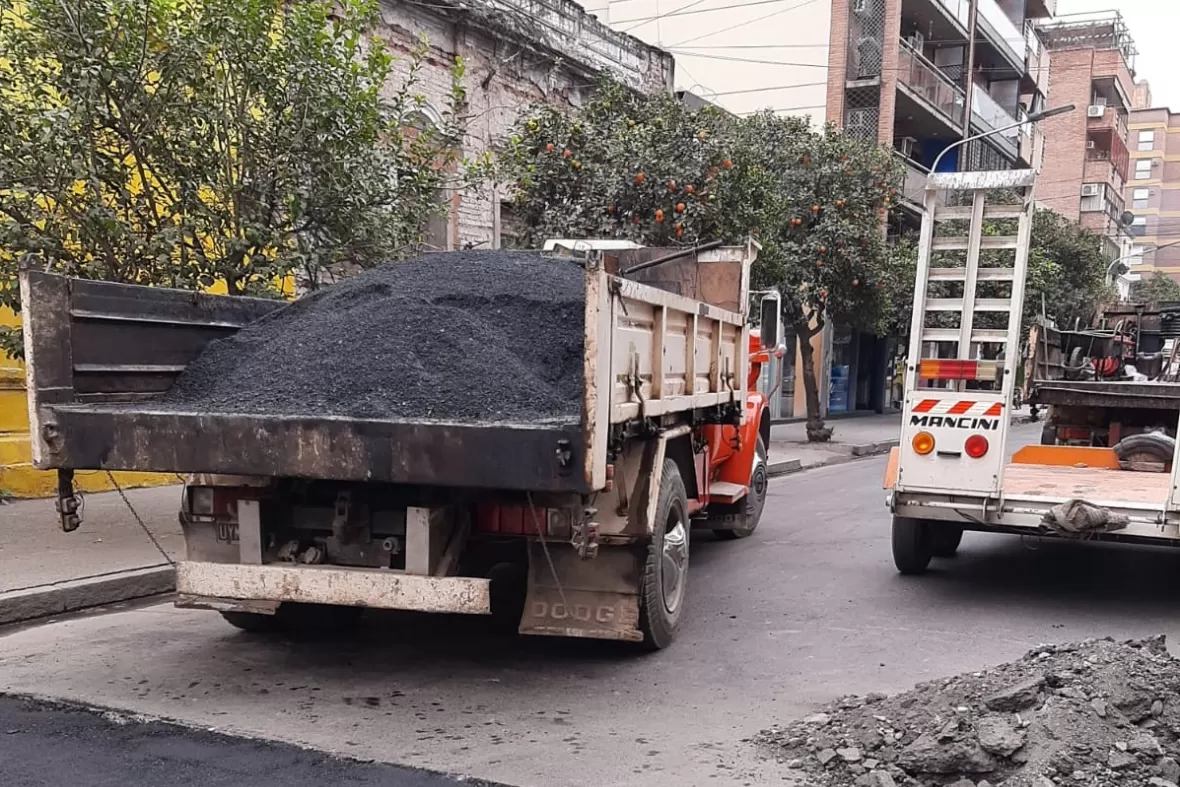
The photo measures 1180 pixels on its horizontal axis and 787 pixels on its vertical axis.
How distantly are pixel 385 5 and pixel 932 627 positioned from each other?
11.4 m

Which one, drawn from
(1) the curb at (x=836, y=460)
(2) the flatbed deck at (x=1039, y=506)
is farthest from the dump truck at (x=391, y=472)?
(1) the curb at (x=836, y=460)

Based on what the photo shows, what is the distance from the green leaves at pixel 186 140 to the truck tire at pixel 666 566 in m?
3.87

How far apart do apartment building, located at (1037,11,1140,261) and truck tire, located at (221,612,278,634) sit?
5574cm

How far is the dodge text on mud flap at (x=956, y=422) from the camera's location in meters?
6.17

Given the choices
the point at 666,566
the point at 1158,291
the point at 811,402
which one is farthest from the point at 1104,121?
the point at 666,566

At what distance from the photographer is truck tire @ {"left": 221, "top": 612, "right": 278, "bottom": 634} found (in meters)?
5.53

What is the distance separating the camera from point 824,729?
409cm

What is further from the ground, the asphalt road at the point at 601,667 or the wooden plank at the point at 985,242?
the wooden plank at the point at 985,242

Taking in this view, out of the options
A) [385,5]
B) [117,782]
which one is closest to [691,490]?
[117,782]

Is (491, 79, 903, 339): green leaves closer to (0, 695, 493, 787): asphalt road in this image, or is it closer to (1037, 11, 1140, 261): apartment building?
(0, 695, 493, 787): asphalt road

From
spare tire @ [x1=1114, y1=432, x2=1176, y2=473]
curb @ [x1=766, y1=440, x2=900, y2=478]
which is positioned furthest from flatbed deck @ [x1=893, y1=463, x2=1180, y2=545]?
curb @ [x1=766, y1=440, x2=900, y2=478]

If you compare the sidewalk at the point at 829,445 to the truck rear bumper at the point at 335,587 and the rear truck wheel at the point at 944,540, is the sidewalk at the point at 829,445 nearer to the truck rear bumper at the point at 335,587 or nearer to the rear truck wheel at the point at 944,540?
the rear truck wheel at the point at 944,540

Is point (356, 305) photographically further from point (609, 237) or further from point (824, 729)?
point (609, 237)

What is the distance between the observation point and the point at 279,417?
14.1 ft
